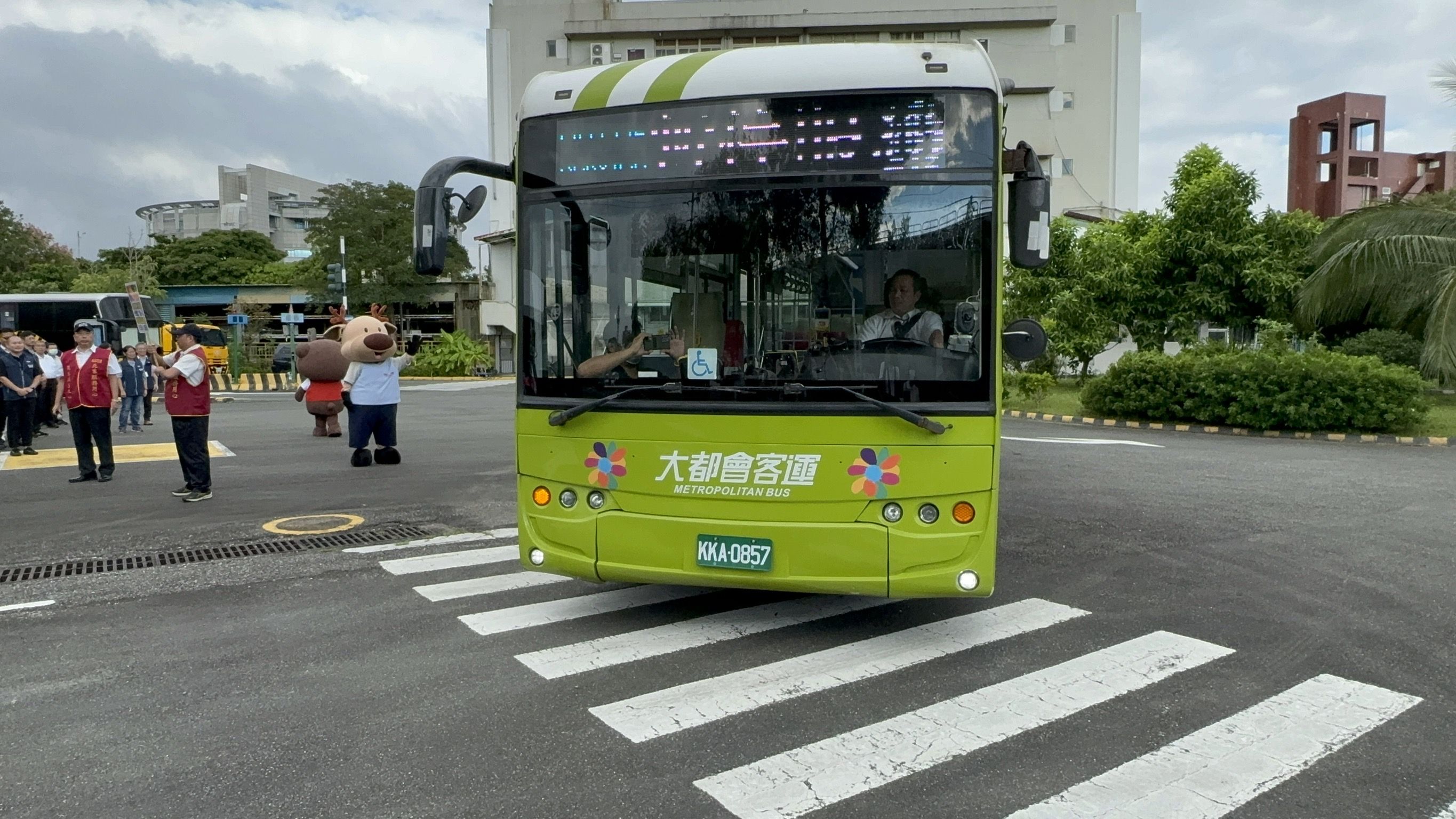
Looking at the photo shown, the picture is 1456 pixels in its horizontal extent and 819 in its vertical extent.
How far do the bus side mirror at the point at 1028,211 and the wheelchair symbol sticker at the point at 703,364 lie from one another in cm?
166

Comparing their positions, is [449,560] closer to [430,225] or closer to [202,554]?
[202,554]

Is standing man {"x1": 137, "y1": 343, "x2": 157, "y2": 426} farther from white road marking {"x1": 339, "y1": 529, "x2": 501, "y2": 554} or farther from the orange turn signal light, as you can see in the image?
the orange turn signal light

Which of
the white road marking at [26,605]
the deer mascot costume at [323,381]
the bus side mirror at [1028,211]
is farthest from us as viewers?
the deer mascot costume at [323,381]

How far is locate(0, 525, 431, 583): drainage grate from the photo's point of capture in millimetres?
7250

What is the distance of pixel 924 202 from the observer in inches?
202

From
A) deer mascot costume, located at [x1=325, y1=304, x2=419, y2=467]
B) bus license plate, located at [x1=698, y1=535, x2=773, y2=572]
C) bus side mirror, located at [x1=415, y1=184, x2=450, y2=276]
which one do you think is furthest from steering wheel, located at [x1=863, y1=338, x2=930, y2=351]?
deer mascot costume, located at [x1=325, y1=304, x2=419, y2=467]

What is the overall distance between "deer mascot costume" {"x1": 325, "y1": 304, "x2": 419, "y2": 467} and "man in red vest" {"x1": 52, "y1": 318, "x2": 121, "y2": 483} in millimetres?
2549

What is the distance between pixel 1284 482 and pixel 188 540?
11.2 metres

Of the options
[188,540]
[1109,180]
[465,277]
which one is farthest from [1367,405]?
[465,277]

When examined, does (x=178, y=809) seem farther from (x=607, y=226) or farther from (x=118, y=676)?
(x=607, y=226)

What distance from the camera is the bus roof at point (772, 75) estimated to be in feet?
16.9

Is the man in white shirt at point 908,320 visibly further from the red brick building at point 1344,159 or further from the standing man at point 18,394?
the red brick building at point 1344,159

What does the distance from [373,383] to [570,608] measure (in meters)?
7.16

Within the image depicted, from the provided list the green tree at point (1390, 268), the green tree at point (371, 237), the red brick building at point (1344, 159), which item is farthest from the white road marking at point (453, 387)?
the red brick building at point (1344, 159)
